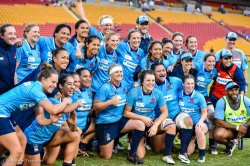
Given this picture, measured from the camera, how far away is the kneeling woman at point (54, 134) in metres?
4.27

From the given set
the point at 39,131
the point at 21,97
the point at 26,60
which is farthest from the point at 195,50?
the point at 21,97

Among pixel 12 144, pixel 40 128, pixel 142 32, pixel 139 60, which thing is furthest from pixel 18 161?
pixel 142 32

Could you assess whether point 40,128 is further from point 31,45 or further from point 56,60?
point 31,45

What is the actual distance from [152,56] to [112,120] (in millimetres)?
1263

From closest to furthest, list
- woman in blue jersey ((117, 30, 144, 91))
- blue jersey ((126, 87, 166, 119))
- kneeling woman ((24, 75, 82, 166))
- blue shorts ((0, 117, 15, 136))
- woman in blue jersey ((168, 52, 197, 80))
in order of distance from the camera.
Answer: blue shorts ((0, 117, 15, 136)) < kneeling woman ((24, 75, 82, 166)) < blue jersey ((126, 87, 166, 119)) < woman in blue jersey ((168, 52, 197, 80)) < woman in blue jersey ((117, 30, 144, 91))

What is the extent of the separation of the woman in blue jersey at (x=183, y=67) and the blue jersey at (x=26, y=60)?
7.39 ft

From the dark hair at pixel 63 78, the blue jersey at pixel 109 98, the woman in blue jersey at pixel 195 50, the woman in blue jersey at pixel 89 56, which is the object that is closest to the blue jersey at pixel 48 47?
the woman in blue jersey at pixel 89 56

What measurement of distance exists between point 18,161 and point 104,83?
194 centimetres

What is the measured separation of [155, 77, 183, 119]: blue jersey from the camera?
18.0 feet

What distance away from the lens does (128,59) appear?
587 centimetres

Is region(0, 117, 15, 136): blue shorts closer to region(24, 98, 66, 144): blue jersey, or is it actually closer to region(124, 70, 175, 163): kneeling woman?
region(24, 98, 66, 144): blue jersey

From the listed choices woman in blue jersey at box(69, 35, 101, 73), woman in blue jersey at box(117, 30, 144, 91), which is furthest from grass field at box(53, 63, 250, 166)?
woman in blue jersey at box(69, 35, 101, 73)

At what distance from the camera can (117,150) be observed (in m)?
5.65

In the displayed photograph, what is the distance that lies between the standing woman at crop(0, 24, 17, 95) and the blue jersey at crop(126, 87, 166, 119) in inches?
69.1
